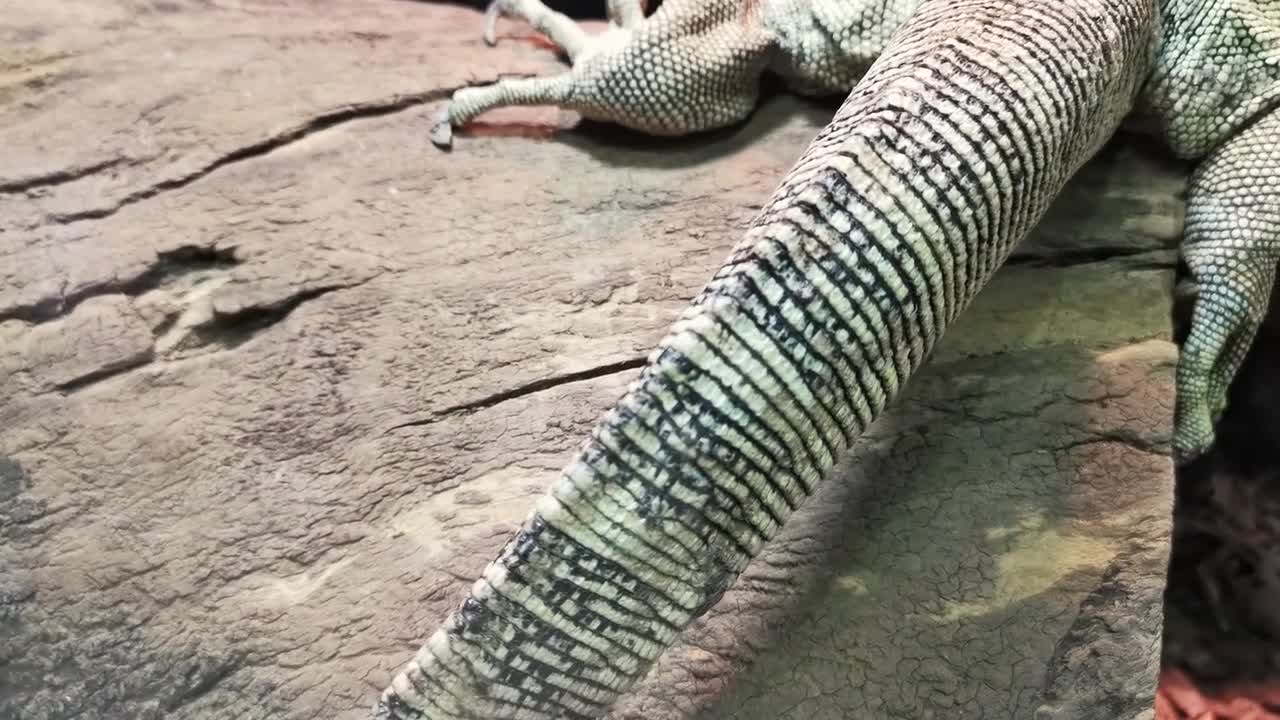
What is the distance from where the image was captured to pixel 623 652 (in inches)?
50.1

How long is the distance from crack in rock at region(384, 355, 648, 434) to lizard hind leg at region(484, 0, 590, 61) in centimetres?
89

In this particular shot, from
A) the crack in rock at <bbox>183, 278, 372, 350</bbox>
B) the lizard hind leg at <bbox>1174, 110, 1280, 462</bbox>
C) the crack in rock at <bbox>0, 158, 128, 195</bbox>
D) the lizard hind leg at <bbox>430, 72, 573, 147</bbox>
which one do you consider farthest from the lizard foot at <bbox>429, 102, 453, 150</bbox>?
the lizard hind leg at <bbox>1174, 110, 1280, 462</bbox>

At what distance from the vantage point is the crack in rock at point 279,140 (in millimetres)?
1896

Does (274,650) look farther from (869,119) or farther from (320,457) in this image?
(869,119)

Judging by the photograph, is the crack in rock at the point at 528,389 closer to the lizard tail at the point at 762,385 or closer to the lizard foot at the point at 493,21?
the lizard tail at the point at 762,385

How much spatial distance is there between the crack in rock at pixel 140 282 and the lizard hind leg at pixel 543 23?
0.97 meters

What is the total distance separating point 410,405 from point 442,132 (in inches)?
29.0

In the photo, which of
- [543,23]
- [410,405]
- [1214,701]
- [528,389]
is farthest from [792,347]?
[1214,701]

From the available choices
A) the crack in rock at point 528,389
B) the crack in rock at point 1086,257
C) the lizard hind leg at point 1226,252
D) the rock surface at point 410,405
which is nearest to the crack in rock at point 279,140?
the rock surface at point 410,405

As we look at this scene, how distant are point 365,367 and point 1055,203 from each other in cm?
152

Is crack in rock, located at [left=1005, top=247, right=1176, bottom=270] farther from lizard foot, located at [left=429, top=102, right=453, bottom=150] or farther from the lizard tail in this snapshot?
lizard foot, located at [left=429, top=102, right=453, bottom=150]

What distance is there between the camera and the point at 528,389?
1.82m

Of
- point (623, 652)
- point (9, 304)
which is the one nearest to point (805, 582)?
point (623, 652)

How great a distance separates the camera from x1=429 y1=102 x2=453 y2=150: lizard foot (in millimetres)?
2164
